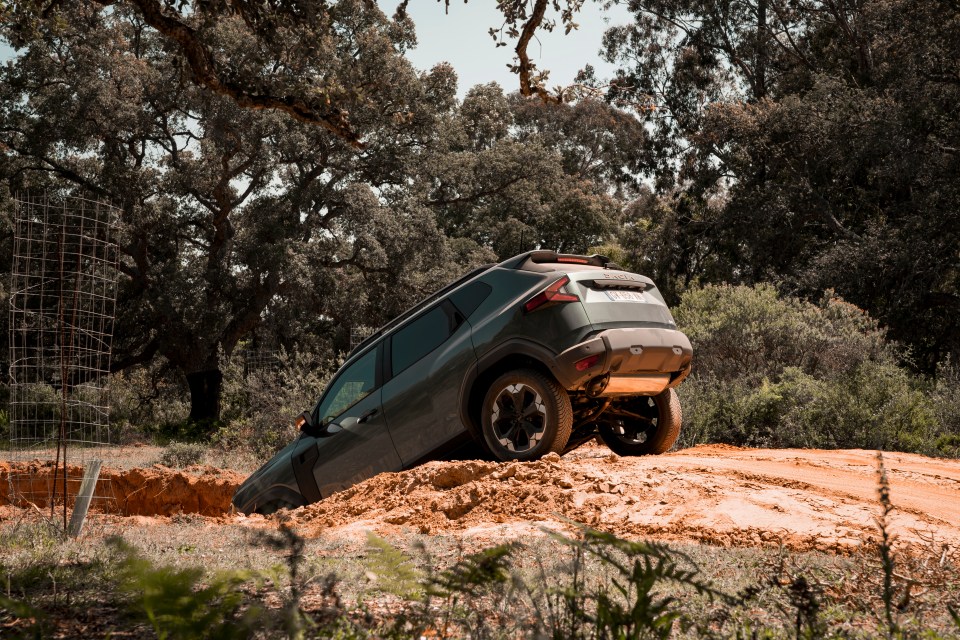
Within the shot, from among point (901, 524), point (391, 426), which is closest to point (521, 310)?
point (391, 426)

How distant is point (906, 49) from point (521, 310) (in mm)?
20773

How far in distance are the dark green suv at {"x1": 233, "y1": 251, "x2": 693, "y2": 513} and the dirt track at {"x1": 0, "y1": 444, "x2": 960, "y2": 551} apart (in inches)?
18.7

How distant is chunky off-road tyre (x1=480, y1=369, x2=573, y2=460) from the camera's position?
7.72 m

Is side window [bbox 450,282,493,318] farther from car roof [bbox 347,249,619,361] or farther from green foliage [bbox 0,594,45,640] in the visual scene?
green foliage [bbox 0,594,45,640]

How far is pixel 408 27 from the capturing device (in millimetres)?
27031

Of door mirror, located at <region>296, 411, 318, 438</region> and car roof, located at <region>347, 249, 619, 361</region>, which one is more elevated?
car roof, located at <region>347, 249, 619, 361</region>

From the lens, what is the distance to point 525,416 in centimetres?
790

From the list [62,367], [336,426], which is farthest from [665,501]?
[62,367]

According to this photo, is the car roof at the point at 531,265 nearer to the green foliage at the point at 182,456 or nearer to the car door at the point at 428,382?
the car door at the point at 428,382

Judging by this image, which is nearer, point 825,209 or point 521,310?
point 521,310

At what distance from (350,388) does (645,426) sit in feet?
9.78

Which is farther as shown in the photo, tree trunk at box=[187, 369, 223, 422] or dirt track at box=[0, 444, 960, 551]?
tree trunk at box=[187, 369, 223, 422]

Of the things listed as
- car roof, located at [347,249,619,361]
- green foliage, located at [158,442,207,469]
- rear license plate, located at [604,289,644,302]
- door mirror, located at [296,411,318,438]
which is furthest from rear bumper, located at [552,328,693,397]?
green foliage, located at [158,442,207,469]

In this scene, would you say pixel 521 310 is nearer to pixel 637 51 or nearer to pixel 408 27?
pixel 408 27
